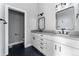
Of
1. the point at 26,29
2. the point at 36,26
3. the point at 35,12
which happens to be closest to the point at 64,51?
the point at 26,29

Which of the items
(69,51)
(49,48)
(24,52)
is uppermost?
(69,51)

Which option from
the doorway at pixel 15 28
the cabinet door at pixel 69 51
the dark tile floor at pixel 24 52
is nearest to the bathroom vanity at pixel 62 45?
the cabinet door at pixel 69 51

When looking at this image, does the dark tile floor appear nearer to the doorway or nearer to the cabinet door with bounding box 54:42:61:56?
the cabinet door with bounding box 54:42:61:56

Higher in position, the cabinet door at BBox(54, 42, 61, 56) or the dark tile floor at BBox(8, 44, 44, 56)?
the cabinet door at BBox(54, 42, 61, 56)

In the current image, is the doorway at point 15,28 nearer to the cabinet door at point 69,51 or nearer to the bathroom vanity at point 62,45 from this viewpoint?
the bathroom vanity at point 62,45

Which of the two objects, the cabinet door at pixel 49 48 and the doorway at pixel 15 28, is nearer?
the cabinet door at pixel 49 48

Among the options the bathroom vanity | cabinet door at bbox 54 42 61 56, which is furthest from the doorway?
cabinet door at bbox 54 42 61 56

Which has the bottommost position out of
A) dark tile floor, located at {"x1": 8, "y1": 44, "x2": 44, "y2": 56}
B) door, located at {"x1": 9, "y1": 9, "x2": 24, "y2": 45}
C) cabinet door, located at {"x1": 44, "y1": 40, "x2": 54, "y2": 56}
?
dark tile floor, located at {"x1": 8, "y1": 44, "x2": 44, "y2": 56}

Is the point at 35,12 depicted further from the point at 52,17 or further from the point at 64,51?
the point at 64,51

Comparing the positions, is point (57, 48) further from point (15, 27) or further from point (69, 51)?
point (15, 27)

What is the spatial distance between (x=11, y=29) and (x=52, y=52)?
3.04 m

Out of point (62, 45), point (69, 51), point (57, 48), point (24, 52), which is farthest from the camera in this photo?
point (24, 52)

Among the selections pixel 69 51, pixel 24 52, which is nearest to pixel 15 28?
pixel 24 52

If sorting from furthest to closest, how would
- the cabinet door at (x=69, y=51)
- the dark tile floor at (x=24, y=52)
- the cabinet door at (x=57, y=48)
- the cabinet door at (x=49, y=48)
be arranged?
the dark tile floor at (x=24, y=52), the cabinet door at (x=49, y=48), the cabinet door at (x=57, y=48), the cabinet door at (x=69, y=51)
